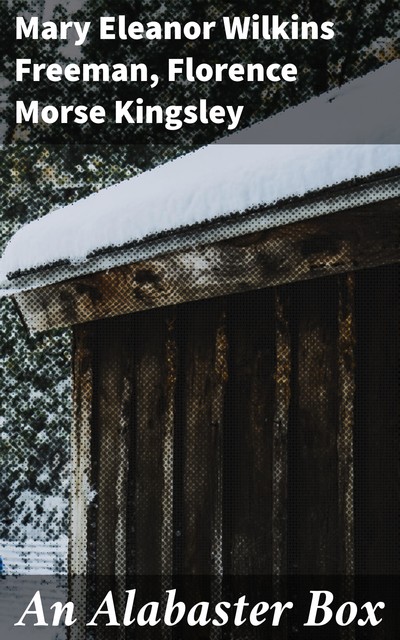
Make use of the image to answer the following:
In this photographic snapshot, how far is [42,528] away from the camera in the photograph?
12609mm

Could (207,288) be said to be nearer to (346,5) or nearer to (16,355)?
(346,5)

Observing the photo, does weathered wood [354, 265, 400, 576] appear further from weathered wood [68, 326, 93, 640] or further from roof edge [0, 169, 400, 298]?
weathered wood [68, 326, 93, 640]

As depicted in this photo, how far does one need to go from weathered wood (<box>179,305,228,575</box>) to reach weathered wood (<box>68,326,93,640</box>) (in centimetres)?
39

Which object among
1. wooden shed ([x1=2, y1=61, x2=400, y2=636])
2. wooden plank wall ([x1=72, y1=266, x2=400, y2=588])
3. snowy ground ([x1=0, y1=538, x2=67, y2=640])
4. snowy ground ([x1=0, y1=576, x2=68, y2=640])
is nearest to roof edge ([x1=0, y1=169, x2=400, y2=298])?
wooden shed ([x1=2, y1=61, x2=400, y2=636])

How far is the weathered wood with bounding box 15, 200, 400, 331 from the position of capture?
209 centimetres

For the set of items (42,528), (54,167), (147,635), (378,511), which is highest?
(54,167)

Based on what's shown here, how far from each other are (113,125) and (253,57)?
255 cm

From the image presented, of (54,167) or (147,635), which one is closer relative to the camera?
(147,635)

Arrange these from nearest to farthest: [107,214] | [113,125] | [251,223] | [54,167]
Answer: [251,223], [107,214], [113,125], [54,167]

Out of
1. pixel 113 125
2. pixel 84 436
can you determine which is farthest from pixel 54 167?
pixel 84 436

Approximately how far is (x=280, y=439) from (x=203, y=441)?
0.29 m

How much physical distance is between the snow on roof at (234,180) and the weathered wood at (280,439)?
378 mm

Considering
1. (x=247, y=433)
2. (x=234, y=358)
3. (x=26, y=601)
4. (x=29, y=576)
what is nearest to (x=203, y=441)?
(x=247, y=433)

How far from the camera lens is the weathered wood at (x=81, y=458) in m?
2.89
